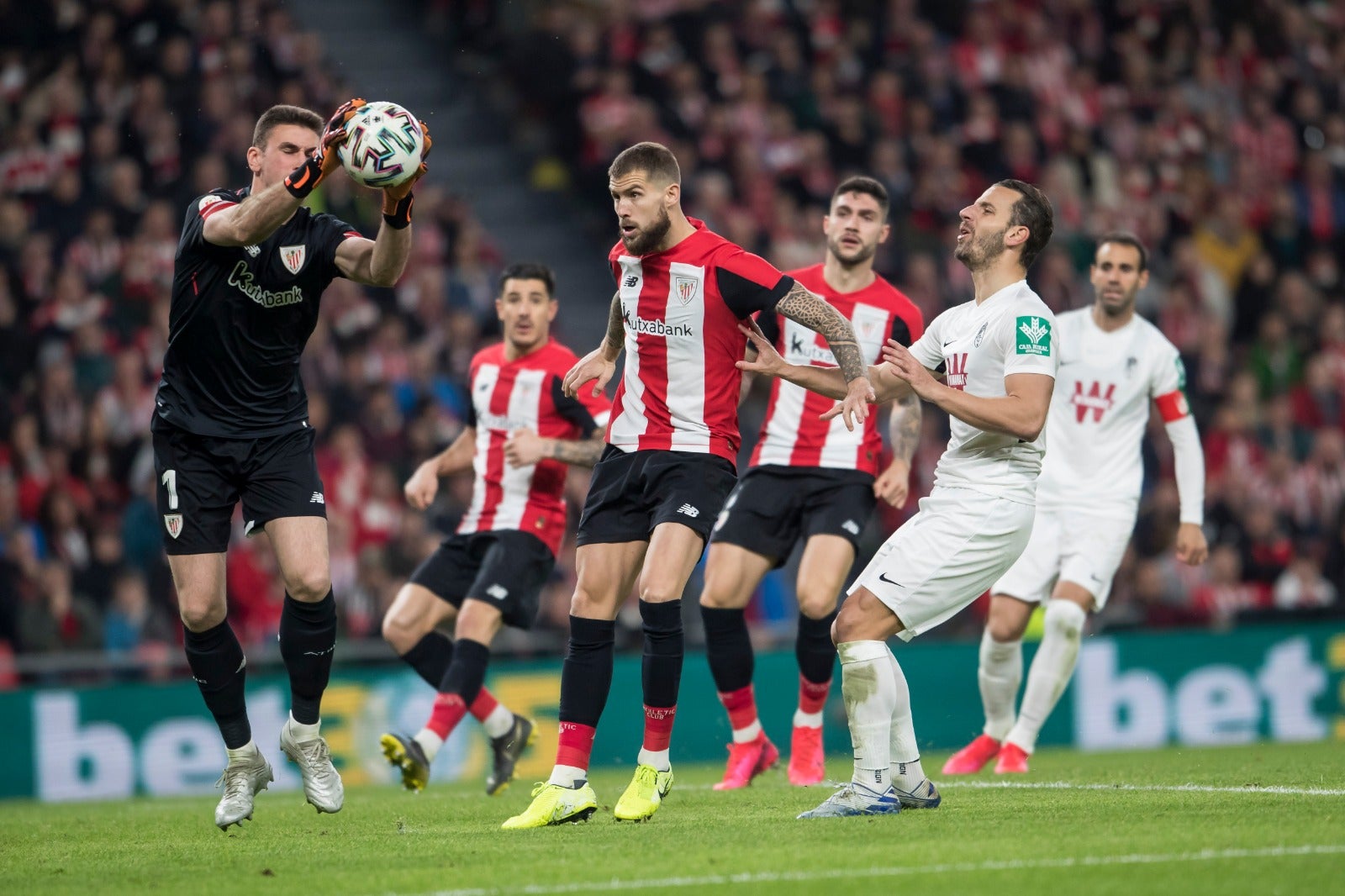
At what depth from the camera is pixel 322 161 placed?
6.62 metres

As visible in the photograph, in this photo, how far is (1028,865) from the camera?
5.31 metres

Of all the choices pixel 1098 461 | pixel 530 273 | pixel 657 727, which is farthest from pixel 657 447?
pixel 1098 461

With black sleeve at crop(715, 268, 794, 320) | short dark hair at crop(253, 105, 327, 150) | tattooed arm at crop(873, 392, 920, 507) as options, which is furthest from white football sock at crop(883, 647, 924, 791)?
short dark hair at crop(253, 105, 327, 150)

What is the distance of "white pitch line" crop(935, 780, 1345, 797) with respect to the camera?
735cm

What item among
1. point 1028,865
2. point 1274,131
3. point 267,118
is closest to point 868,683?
point 1028,865

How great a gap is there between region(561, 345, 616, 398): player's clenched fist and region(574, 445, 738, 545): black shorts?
0.48 metres

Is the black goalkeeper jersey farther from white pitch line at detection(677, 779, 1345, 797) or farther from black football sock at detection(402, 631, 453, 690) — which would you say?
white pitch line at detection(677, 779, 1345, 797)

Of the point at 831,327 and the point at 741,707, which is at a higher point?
the point at 831,327

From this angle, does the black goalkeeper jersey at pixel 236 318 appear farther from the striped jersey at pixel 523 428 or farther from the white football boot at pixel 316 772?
the striped jersey at pixel 523 428

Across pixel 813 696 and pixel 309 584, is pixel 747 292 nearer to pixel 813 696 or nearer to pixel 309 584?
pixel 309 584

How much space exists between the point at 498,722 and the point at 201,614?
2.85 m

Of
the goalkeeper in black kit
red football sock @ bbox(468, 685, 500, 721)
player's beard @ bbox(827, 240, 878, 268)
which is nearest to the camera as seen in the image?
the goalkeeper in black kit

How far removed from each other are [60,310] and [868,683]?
966 centimetres

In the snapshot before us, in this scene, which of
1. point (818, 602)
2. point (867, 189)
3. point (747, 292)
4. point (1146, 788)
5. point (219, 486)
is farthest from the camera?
point (867, 189)
